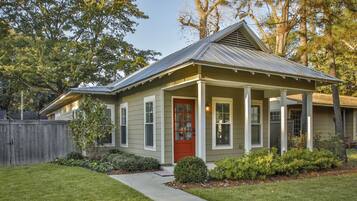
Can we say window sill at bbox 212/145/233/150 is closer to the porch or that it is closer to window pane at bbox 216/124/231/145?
the porch

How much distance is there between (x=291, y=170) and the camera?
25.8 feet

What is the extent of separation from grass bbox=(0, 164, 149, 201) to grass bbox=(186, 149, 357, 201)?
4.84ft

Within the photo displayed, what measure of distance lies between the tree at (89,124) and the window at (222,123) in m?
3.79

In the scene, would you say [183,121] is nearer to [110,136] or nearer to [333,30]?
[110,136]

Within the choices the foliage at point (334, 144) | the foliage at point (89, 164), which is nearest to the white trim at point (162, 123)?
the foliage at point (89, 164)

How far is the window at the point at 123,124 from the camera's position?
39.0ft

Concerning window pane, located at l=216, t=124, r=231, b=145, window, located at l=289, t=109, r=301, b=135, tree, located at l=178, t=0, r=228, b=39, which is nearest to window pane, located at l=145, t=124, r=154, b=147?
window pane, located at l=216, t=124, r=231, b=145

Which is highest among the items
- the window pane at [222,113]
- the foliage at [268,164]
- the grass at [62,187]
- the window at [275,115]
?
the window pane at [222,113]

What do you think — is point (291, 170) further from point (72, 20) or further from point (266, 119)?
point (72, 20)

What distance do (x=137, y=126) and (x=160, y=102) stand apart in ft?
6.59

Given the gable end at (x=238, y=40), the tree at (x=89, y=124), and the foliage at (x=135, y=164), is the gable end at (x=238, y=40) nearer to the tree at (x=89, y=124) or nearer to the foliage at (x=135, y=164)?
the foliage at (x=135, y=164)

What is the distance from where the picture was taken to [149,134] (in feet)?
33.2

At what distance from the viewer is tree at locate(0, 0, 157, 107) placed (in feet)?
66.1

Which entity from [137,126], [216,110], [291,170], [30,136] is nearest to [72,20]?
[30,136]
